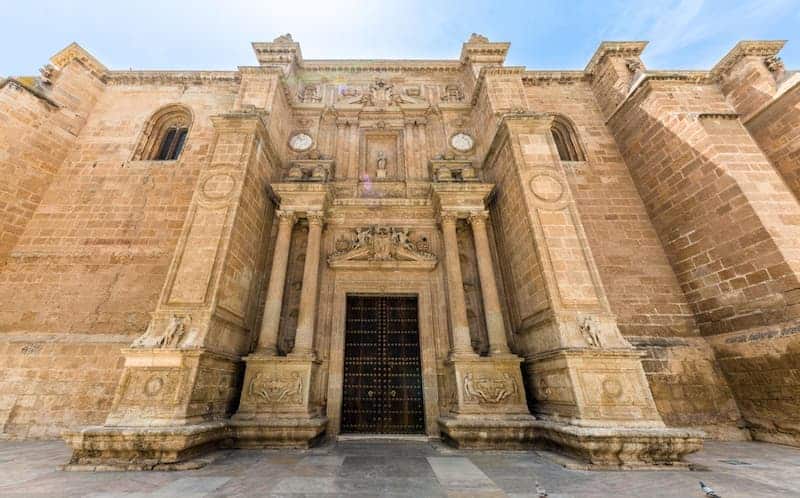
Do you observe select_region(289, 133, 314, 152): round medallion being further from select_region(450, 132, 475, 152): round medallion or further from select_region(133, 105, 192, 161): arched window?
select_region(450, 132, 475, 152): round medallion

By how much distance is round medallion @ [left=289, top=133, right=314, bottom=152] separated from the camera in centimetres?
1079

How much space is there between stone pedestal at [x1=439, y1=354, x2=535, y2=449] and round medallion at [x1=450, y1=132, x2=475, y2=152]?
7085 millimetres

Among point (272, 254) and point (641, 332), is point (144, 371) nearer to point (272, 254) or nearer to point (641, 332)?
point (272, 254)

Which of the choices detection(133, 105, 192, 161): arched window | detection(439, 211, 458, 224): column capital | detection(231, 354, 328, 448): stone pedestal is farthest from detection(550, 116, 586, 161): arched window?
detection(133, 105, 192, 161): arched window

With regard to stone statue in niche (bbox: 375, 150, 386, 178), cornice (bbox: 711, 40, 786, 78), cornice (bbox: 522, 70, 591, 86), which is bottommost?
stone statue in niche (bbox: 375, 150, 386, 178)

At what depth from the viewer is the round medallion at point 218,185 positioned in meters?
7.36

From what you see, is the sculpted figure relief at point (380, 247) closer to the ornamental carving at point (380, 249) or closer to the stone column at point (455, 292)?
the ornamental carving at point (380, 249)

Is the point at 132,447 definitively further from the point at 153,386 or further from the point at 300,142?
the point at 300,142

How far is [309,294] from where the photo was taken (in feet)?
25.9

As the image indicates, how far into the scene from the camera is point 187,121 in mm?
11891

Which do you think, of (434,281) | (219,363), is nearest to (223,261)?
(219,363)

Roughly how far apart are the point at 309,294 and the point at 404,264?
2.67 metres

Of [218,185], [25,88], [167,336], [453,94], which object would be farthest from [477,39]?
[25,88]

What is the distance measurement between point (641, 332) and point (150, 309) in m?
12.9
